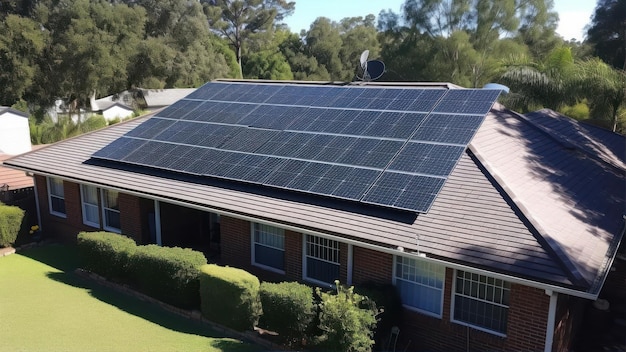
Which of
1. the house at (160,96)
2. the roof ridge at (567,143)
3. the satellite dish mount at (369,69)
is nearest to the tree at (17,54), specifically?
the house at (160,96)

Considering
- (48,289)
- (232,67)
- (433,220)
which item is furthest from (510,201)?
(232,67)

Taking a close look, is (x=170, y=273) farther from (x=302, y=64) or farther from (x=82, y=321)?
Answer: (x=302, y=64)

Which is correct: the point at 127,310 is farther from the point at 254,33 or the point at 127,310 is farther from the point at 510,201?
the point at 254,33

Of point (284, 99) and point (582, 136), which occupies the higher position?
point (284, 99)

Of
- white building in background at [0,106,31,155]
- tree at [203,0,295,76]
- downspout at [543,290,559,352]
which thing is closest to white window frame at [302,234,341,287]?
downspout at [543,290,559,352]

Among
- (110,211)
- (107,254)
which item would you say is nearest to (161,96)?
(110,211)

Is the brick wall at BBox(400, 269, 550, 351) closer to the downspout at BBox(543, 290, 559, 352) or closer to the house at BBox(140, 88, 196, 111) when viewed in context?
the downspout at BBox(543, 290, 559, 352)
